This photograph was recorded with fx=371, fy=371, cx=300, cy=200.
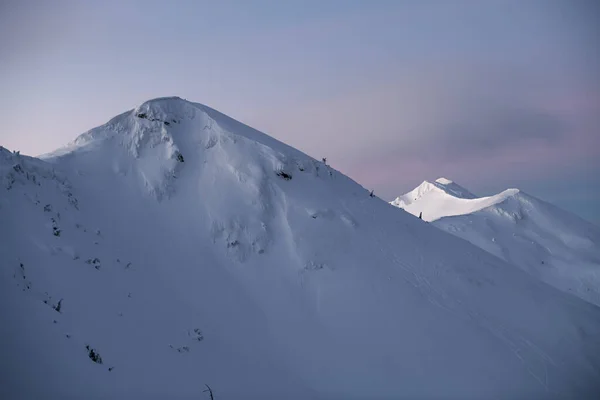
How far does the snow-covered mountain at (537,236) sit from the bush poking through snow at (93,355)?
40.4m

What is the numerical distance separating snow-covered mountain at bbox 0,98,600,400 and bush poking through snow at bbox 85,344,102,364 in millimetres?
48

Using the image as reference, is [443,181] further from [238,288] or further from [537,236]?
[238,288]

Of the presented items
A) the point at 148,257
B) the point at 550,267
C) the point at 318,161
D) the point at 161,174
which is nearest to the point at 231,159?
the point at 161,174

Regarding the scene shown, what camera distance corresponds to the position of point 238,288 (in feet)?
54.8

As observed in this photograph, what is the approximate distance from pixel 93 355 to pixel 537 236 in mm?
49573

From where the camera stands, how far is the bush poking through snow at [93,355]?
363 inches

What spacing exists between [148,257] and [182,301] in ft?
9.11

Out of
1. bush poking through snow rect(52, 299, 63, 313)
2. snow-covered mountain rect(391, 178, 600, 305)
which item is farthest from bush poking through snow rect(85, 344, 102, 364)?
snow-covered mountain rect(391, 178, 600, 305)

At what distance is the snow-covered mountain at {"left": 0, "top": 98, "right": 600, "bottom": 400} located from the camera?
10.4m

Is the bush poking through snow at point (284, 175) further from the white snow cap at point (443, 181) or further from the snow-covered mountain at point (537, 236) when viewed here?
the white snow cap at point (443, 181)

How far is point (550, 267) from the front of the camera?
1575 inches

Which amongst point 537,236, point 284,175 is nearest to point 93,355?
point 284,175

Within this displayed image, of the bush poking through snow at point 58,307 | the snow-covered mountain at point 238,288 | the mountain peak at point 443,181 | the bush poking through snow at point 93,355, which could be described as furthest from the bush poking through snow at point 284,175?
the mountain peak at point 443,181

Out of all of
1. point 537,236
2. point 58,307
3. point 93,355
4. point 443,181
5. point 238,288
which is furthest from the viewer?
point 443,181
